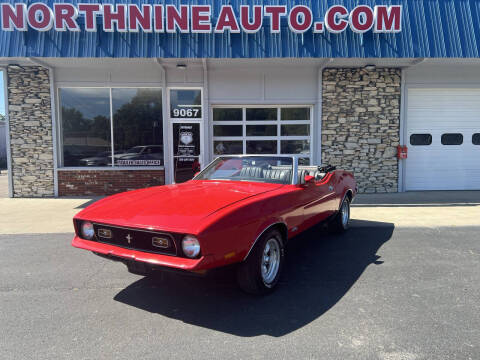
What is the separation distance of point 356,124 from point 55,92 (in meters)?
8.88

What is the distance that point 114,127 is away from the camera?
34.2 ft

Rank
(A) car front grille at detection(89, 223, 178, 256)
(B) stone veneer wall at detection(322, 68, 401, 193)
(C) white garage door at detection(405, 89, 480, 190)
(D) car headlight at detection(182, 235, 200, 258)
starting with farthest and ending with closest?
(C) white garage door at detection(405, 89, 480, 190) → (B) stone veneer wall at detection(322, 68, 401, 193) → (A) car front grille at detection(89, 223, 178, 256) → (D) car headlight at detection(182, 235, 200, 258)

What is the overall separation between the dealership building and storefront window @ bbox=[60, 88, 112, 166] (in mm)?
30

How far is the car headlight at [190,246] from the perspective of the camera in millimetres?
2846

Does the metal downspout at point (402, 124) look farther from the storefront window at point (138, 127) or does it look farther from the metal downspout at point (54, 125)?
the metal downspout at point (54, 125)

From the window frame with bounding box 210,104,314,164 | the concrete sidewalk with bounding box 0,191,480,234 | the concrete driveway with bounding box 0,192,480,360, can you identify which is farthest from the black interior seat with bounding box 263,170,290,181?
the window frame with bounding box 210,104,314,164

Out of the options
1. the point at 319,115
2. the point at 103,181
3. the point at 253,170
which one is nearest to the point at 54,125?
the point at 103,181

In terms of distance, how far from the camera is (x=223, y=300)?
135 inches

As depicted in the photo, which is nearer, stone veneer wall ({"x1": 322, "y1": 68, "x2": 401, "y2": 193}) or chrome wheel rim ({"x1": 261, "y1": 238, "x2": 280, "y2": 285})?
chrome wheel rim ({"x1": 261, "y1": 238, "x2": 280, "y2": 285})

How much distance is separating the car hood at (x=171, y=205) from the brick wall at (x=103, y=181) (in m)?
Result: 6.16

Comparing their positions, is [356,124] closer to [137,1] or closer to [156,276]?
[137,1]

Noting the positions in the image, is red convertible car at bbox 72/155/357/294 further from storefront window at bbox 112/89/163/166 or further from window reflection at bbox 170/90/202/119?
storefront window at bbox 112/89/163/166

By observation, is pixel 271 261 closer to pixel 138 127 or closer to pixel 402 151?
pixel 138 127

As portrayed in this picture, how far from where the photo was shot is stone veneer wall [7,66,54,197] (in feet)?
32.3
